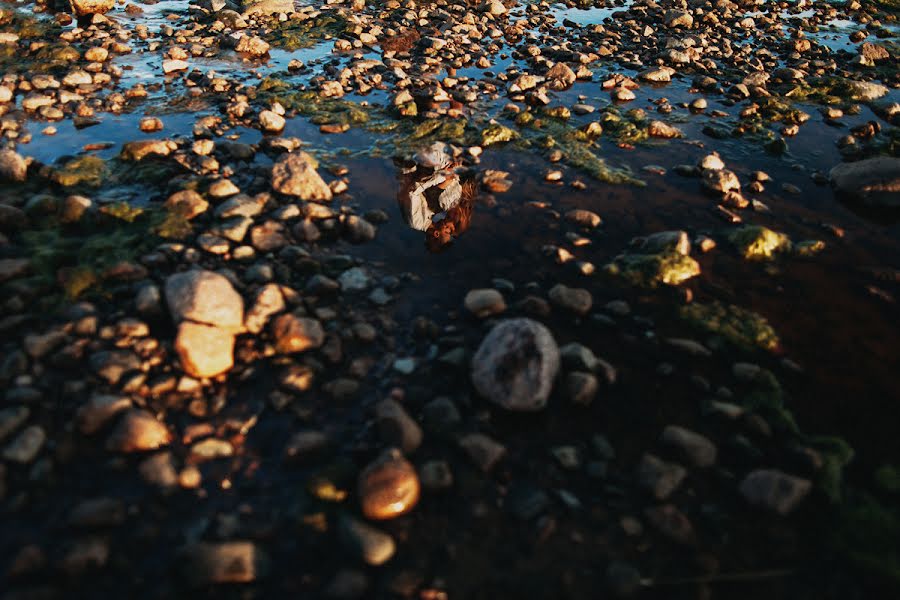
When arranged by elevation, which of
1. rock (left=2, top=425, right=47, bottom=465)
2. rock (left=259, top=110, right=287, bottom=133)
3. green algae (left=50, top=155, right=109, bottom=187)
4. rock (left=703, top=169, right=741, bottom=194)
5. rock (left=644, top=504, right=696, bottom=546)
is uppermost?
rock (left=703, top=169, right=741, bottom=194)

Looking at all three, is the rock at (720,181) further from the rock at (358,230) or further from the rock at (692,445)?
the rock at (358,230)

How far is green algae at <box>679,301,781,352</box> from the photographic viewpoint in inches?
186

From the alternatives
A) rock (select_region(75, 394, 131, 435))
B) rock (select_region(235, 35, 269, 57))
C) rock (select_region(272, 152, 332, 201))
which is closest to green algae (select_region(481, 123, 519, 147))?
rock (select_region(272, 152, 332, 201))

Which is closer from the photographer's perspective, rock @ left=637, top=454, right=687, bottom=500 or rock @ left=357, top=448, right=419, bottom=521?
rock @ left=357, top=448, right=419, bottom=521

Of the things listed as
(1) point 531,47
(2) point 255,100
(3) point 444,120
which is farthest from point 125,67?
(1) point 531,47

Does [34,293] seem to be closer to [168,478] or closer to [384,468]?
[168,478]

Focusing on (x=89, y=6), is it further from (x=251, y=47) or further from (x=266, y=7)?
(x=251, y=47)

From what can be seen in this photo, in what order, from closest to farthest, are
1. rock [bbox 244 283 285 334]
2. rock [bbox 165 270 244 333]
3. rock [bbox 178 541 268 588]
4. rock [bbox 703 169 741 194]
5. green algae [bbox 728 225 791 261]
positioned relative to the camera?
rock [bbox 178 541 268 588]
rock [bbox 165 270 244 333]
rock [bbox 244 283 285 334]
green algae [bbox 728 225 791 261]
rock [bbox 703 169 741 194]

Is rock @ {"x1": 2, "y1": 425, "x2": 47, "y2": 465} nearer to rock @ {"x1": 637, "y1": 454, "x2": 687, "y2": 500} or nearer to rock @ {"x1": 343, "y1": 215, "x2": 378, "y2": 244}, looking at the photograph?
rock @ {"x1": 343, "y1": 215, "x2": 378, "y2": 244}

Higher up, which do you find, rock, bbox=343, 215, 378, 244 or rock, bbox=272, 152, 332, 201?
rock, bbox=272, 152, 332, 201

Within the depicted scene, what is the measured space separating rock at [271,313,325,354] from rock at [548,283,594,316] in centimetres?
224

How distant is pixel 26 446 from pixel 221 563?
1.64 m

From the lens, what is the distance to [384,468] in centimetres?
330

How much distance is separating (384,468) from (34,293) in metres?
3.71
